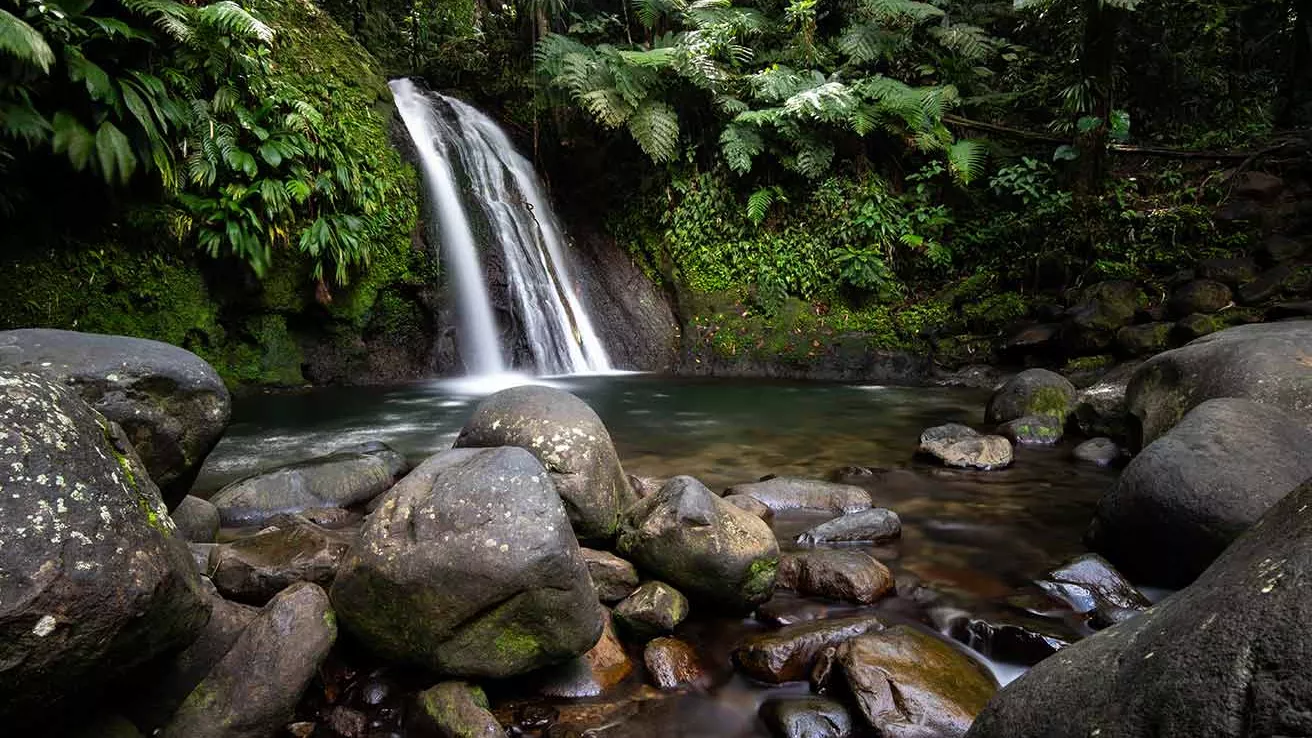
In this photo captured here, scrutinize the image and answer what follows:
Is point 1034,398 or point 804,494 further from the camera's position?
point 1034,398

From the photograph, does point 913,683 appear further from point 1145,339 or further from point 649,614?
point 1145,339

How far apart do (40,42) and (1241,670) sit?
7864 mm

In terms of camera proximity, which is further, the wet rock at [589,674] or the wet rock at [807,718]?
the wet rock at [589,674]

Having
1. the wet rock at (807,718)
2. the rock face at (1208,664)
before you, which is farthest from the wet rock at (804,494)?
the rock face at (1208,664)

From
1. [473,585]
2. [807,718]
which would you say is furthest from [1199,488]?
[473,585]

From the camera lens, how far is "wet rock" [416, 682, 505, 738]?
244 centimetres

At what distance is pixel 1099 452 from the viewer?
5.92m

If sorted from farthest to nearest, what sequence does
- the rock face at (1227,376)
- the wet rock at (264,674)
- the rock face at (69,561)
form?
1. the rock face at (1227,376)
2. the wet rock at (264,674)
3. the rock face at (69,561)

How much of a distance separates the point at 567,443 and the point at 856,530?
5.84 feet

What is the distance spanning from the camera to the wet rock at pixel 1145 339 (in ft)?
26.0

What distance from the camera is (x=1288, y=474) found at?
135 inches

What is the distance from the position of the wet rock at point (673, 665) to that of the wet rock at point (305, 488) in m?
2.59

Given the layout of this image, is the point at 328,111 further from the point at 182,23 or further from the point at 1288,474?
the point at 1288,474

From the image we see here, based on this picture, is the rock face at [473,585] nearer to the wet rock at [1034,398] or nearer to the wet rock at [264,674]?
the wet rock at [264,674]
